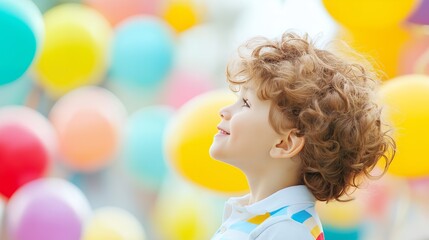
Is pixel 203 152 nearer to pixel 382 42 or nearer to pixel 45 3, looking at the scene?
pixel 382 42

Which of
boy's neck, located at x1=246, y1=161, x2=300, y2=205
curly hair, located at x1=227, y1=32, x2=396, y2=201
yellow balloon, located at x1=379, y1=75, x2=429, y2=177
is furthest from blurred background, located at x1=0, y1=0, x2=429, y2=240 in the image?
boy's neck, located at x1=246, y1=161, x2=300, y2=205

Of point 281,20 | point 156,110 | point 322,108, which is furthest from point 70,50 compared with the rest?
point 322,108

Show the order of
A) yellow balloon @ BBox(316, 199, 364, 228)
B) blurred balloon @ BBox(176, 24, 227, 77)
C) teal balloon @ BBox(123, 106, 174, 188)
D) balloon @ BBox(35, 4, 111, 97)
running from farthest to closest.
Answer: blurred balloon @ BBox(176, 24, 227, 77) < teal balloon @ BBox(123, 106, 174, 188) < balloon @ BBox(35, 4, 111, 97) < yellow balloon @ BBox(316, 199, 364, 228)

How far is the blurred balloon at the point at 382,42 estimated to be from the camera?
65.1 inches

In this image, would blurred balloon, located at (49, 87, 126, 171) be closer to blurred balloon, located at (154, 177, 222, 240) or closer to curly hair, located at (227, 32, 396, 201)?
blurred balloon, located at (154, 177, 222, 240)

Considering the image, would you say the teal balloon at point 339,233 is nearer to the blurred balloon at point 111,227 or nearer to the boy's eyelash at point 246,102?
the blurred balloon at point 111,227

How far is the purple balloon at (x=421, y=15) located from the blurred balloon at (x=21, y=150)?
2.95 feet

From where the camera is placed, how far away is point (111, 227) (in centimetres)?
197

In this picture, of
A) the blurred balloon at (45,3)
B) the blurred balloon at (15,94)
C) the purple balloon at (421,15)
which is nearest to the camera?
the purple balloon at (421,15)

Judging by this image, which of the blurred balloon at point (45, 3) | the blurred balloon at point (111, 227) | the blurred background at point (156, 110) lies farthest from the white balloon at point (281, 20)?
the blurred balloon at point (45, 3)

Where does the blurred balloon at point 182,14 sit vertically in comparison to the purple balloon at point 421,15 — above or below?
above

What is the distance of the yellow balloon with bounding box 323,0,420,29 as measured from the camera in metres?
1.53

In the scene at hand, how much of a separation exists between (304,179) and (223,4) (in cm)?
117

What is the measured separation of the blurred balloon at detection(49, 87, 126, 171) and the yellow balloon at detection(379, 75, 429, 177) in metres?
0.86
